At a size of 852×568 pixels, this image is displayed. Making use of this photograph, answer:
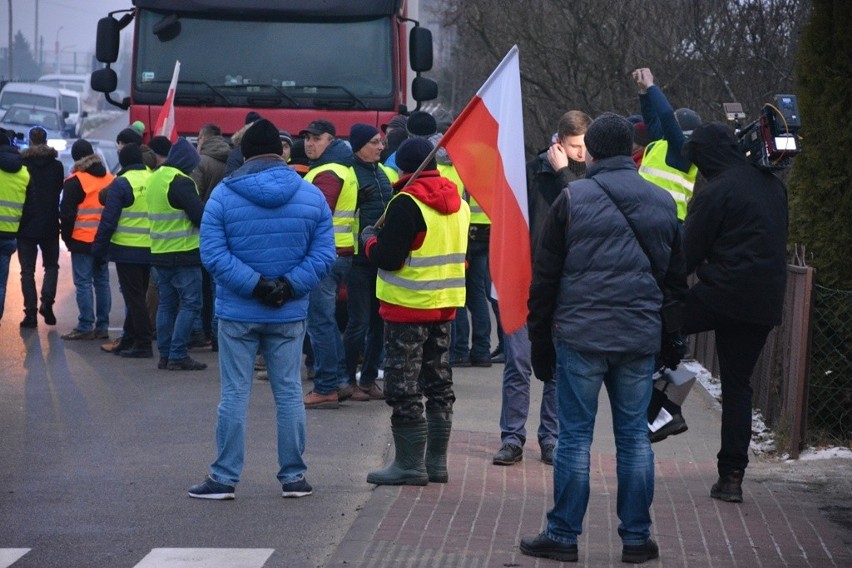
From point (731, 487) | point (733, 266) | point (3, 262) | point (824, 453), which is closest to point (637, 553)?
point (731, 487)

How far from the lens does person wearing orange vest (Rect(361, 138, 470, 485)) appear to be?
7.57 m

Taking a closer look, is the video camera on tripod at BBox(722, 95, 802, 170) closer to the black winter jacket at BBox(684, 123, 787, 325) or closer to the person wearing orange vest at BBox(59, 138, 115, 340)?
the black winter jacket at BBox(684, 123, 787, 325)

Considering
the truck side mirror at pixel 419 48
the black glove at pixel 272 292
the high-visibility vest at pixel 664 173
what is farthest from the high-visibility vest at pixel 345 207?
the truck side mirror at pixel 419 48

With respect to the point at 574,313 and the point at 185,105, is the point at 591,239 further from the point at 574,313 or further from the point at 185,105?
the point at 185,105

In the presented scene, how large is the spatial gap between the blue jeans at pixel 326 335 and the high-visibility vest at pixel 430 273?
260 centimetres

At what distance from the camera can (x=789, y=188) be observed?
31.1 feet

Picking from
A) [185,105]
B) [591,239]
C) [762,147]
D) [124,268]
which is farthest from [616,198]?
[185,105]

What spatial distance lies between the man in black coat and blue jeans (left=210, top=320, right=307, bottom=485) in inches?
303

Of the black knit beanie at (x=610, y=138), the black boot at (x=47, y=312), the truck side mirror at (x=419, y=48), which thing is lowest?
the black boot at (x=47, y=312)

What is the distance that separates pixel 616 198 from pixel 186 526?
255 centimetres

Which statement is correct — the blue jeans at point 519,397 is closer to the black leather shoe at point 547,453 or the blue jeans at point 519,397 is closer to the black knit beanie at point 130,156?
the black leather shoe at point 547,453

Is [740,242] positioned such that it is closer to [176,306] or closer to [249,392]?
[249,392]

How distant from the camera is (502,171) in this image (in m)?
7.33

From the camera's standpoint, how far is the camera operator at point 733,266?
734cm
